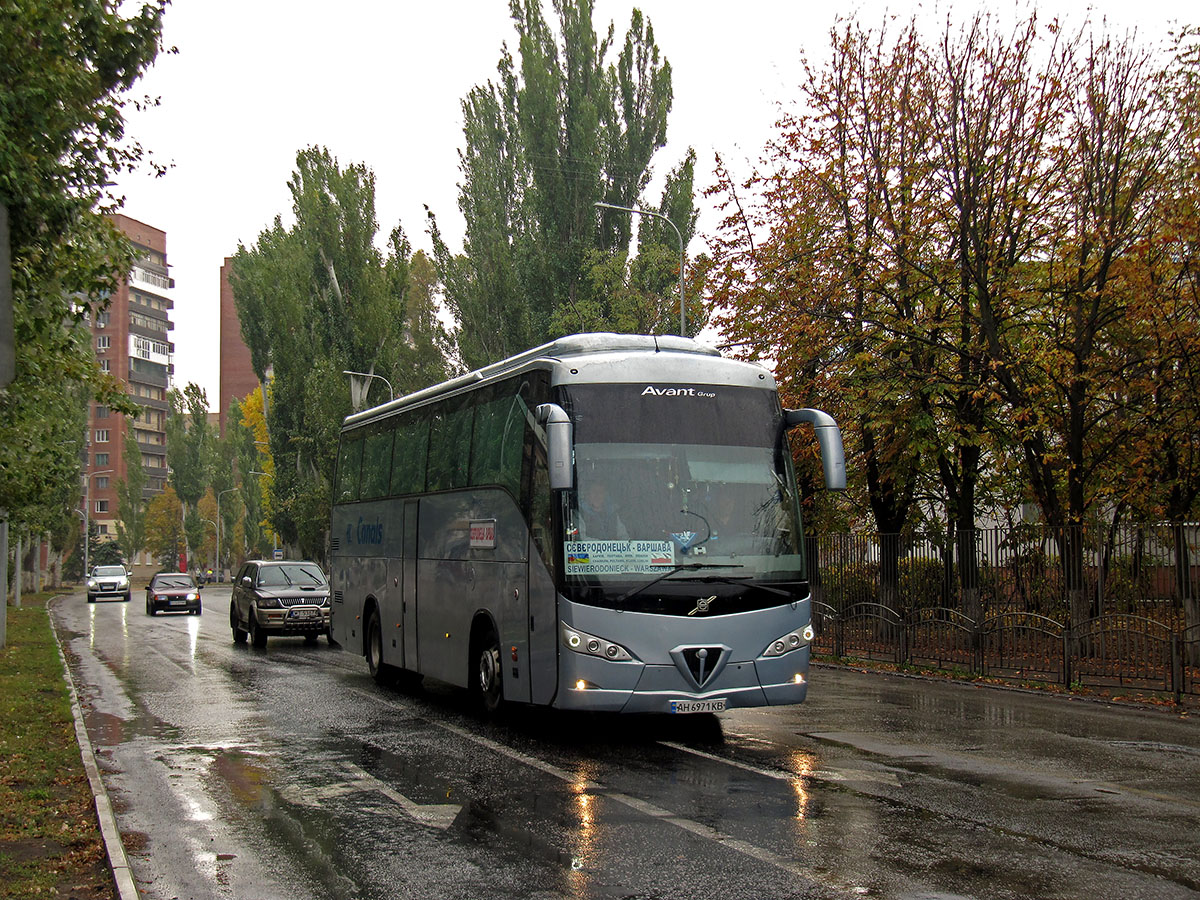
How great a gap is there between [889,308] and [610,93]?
2205 cm

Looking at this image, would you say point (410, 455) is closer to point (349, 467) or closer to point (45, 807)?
point (349, 467)

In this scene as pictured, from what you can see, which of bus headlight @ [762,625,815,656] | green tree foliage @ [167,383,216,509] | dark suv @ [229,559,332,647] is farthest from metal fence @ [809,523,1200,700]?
green tree foliage @ [167,383,216,509]

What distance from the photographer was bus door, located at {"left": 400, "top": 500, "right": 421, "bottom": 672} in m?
15.5

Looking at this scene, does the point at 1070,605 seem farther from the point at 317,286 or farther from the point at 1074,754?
the point at 317,286

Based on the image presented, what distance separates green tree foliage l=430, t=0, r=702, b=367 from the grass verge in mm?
27889

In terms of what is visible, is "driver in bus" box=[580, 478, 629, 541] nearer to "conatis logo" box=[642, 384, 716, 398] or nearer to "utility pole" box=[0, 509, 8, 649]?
"conatis logo" box=[642, 384, 716, 398]

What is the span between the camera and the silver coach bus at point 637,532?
424 inches

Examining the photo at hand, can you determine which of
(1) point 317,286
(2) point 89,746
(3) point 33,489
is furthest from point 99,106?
(1) point 317,286

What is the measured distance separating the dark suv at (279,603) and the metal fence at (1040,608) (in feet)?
34.6

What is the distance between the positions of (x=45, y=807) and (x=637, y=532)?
16.7 ft

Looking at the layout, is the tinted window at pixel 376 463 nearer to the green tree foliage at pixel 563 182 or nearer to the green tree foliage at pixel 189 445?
the green tree foliage at pixel 563 182

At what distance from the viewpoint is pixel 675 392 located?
38.0 feet

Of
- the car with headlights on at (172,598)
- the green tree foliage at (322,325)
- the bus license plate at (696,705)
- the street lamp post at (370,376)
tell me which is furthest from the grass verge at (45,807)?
the green tree foliage at (322,325)

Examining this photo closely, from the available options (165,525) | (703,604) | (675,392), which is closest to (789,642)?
(703,604)
